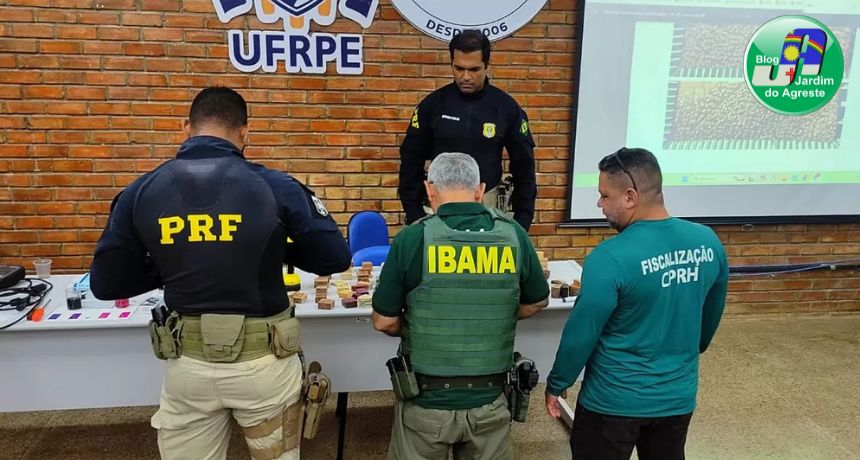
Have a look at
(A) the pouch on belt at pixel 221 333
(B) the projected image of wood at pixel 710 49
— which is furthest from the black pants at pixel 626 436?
(B) the projected image of wood at pixel 710 49

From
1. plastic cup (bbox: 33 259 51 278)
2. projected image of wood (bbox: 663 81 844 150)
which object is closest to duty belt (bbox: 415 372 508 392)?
plastic cup (bbox: 33 259 51 278)

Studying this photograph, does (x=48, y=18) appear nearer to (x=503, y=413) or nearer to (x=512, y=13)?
(x=512, y=13)

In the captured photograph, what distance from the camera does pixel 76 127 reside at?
11.5 feet

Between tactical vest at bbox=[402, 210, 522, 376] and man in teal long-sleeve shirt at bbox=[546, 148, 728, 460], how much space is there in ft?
0.64

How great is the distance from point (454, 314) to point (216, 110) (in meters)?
0.87

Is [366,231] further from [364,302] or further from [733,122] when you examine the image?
[733,122]

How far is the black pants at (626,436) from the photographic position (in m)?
1.70

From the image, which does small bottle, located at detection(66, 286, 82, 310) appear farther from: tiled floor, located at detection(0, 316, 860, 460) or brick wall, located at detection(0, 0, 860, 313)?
brick wall, located at detection(0, 0, 860, 313)

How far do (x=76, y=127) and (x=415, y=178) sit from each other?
2.01 meters

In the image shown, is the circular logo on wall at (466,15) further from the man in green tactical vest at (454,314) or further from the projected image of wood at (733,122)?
the man in green tactical vest at (454,314)

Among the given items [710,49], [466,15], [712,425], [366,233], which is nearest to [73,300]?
[366,233]

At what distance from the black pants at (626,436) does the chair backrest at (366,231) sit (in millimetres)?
1788

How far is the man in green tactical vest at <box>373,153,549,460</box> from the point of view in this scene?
1628 mm

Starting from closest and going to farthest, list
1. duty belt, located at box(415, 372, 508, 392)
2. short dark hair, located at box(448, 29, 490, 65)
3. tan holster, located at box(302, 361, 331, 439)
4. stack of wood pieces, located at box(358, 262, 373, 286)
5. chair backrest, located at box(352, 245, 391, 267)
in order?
duty belt, located at box(415, 372, 508, 392) → tan holster, located at box(302, 361, 331, 439) → stack of wood pieces, located at box(358, 262, 373, 286) → short dark hair, located at box(448, 29, 490, 65) → chair backrest, located at box(352, 245, 391, 267)
